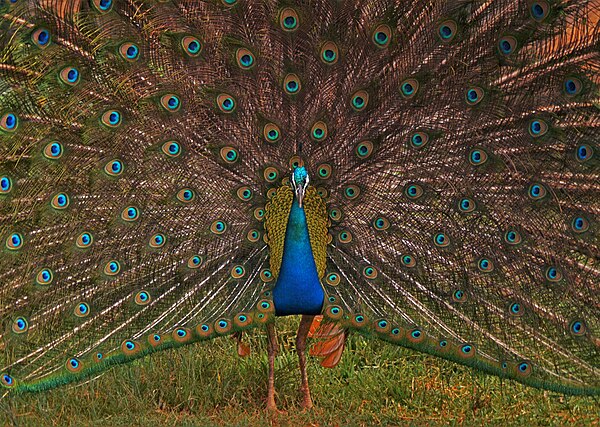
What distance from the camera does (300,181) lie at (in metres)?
4.04

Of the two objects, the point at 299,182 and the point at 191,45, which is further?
the point at 191,45

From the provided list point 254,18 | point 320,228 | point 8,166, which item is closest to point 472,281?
point 320,228

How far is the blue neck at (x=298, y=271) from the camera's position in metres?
4.25

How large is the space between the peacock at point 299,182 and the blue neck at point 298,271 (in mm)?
11

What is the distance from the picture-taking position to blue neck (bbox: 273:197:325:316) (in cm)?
425

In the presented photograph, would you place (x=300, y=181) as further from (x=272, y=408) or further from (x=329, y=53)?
(x=272, y=408)

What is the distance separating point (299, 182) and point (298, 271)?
0.46m

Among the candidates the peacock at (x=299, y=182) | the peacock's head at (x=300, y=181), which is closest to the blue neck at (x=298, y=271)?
the peacock at (x=299, y=182)

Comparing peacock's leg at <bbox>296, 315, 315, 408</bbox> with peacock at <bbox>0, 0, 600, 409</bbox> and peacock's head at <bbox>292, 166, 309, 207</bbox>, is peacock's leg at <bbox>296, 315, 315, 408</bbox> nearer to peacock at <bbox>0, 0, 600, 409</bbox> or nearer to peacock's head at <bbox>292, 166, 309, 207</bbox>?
peacock at <bbox>0, 0, 600, 409</bbox>

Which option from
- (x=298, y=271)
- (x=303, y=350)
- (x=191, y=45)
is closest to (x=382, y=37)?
(x=191, y=45)

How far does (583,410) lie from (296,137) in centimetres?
202

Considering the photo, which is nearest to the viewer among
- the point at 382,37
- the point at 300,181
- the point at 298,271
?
the point at 300,181

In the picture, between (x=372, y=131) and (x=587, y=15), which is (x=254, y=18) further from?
(x=587, y=15)

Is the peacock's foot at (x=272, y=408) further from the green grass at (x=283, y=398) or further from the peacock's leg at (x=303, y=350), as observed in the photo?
the peacock's leg at (x=303, y=350)
